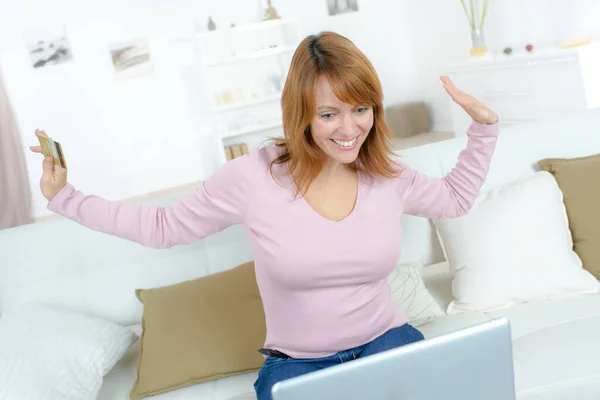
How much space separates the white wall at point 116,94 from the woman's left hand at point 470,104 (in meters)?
5.02

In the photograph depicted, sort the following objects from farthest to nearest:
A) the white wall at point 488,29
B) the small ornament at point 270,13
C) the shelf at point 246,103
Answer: the small ornament at point 270,13 → the shelf at point 246,103 → the white wall at point 488,29

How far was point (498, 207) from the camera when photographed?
1969 mm

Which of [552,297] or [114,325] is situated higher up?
[114,325]

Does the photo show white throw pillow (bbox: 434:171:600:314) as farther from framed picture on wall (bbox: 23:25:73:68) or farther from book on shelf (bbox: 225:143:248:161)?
framed picture on wall (bbox: 23:25:73:68)

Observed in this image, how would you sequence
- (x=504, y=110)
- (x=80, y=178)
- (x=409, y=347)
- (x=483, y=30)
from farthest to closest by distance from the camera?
1. (x=80, y=178)
2. (x=483, y=30)
3. (x=504, y=110)
4. (x=409, y=347)

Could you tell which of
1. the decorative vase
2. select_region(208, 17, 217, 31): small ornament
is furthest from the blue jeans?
select_region(208, 17, 217, 31): small ornament

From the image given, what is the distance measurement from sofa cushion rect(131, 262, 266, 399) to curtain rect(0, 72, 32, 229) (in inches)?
168

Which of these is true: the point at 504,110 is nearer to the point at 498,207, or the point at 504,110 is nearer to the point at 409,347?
the point at 498,207

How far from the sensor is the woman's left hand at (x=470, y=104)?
1.48 metres

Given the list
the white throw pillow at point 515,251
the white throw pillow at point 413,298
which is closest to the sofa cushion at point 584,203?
the white throw pillow at point 515,251

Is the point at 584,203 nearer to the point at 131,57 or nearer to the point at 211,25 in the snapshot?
the point at 211,25

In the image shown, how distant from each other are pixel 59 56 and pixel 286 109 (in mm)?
5135

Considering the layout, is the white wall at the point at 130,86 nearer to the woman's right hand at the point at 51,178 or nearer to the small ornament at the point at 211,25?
the small ornament at the point at 211,25

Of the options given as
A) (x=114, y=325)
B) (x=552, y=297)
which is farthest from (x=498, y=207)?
(x=114, y=325)
